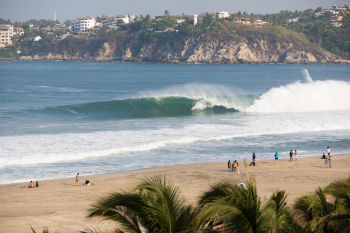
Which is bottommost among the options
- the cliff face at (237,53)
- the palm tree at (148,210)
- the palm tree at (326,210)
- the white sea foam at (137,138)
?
the white sea foam at (137,138)

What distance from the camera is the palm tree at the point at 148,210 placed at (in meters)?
5.01

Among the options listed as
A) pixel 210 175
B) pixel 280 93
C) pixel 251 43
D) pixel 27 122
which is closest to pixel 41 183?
pixel 210 175

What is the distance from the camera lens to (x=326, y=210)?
6.95 metres

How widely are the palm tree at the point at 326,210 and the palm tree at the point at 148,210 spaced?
2.46 metres

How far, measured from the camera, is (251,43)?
182500mm

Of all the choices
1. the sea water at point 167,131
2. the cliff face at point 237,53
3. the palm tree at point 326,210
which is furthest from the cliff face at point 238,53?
the palm tree at point 326,210

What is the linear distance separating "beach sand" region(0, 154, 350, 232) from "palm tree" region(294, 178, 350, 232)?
431cm

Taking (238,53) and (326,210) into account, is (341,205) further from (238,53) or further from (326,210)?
(238,53)

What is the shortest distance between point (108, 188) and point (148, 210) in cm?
1052

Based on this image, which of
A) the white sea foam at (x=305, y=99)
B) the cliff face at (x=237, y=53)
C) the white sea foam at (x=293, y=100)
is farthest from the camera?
the cliff face at (x=237, y=53)

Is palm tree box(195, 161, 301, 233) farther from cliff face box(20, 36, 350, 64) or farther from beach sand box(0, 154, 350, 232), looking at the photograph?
cliff face box(20, 36, 350, 64)


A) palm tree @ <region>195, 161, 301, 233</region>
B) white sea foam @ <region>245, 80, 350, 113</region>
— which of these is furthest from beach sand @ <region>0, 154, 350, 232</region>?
white sea foam @ <region>245, 80, 350, 113</region>

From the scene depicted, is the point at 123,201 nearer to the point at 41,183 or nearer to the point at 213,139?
the point at 41,183

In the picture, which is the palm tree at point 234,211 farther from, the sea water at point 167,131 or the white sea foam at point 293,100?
the white sea foam at point 293,100
